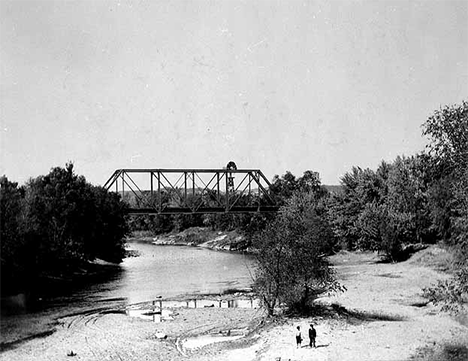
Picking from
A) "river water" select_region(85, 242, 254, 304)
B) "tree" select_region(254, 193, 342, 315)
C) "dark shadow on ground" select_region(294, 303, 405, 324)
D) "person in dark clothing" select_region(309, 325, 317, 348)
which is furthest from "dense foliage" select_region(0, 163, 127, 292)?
"person in dark clothing" select_region(309, 325, 317, 348)

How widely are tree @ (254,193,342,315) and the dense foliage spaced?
2164cm

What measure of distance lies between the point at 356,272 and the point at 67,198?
35.3m

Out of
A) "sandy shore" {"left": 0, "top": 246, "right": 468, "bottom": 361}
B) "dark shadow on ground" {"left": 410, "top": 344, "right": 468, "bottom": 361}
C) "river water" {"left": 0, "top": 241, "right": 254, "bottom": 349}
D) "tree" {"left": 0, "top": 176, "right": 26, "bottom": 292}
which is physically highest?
"tree" {"left": 0, "top": 176, "right": 26, "bottom": 292}

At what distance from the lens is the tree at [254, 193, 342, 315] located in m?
35.6

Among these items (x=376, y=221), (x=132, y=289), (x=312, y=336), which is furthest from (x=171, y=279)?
(x=312, y=336)


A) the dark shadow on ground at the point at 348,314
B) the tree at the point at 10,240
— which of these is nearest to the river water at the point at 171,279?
the tree at the point at 10,240

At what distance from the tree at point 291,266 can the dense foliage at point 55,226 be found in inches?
852

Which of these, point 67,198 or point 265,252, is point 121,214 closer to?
point 67,198

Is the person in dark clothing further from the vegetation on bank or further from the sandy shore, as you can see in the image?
the vegetation on bank

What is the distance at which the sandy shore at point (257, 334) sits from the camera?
26.5 metres

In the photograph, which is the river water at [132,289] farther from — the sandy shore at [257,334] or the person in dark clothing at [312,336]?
the person in dark clothing at [312,336]

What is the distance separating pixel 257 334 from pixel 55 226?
3564 cm

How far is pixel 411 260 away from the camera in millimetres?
62812

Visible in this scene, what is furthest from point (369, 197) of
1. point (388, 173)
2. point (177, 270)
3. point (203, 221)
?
point (203, 221)
